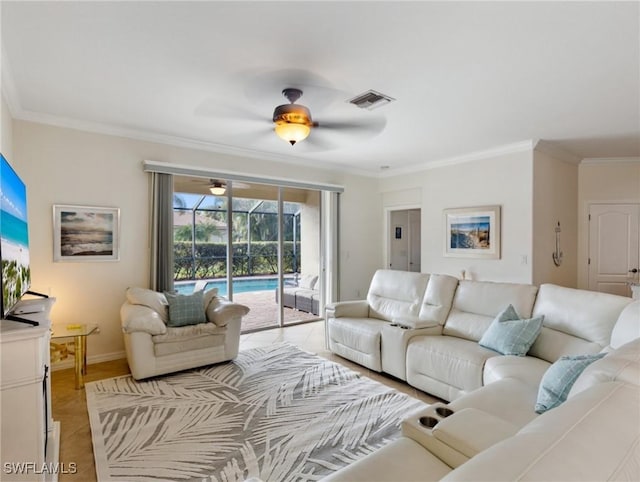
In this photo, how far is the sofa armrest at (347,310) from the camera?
413cm

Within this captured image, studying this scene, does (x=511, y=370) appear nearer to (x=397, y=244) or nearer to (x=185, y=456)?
(x=185, y=456)

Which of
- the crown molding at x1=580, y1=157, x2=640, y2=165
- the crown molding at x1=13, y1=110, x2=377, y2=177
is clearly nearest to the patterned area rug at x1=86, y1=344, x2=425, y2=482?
the crown molding at x1=13, y1=110, x2=377, y2=177

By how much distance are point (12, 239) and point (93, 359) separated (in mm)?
2666

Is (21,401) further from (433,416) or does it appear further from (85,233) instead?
(85,233)

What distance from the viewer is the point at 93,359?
12.9 feet

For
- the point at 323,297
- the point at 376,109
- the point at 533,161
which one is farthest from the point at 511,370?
the point at 323,297

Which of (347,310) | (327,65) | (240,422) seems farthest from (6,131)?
(347,310)

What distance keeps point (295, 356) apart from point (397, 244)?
12.7 ft

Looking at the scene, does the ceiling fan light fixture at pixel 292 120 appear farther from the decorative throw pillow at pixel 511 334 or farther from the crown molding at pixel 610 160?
the crown molding at pixel 610 160

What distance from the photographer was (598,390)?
1.02 m

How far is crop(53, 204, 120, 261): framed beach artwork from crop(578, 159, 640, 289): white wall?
704 cm

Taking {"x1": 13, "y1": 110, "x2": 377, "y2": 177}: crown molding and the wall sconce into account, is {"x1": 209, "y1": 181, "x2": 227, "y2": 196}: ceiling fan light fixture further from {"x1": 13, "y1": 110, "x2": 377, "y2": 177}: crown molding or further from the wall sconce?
the wall sconce

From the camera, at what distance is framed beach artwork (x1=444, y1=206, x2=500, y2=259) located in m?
4.92

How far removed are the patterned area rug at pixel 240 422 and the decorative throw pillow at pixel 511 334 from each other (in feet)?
2.84
